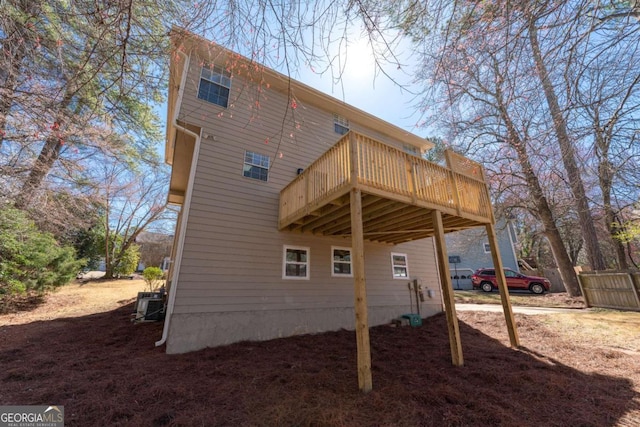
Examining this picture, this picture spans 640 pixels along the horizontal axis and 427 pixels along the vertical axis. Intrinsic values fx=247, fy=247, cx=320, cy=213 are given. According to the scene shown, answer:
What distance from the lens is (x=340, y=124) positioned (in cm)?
934

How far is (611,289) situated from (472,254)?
13.5 m

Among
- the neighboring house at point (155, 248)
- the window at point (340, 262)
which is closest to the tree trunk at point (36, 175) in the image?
the window at point (340, 262)

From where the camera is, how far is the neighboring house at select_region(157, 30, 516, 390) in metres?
5.08

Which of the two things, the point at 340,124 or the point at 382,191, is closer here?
the point at 382,191

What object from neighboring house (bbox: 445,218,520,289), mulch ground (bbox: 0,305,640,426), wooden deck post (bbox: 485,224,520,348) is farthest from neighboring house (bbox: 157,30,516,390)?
neighboring house (bbox: 445,218,520,289)

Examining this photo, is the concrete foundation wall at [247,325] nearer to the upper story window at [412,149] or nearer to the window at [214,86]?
the window at [214,86]

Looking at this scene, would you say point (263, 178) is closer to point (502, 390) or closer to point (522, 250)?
point (502, 390)

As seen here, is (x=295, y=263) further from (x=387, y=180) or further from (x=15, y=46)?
(x=15, y=46)

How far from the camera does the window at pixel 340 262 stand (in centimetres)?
770

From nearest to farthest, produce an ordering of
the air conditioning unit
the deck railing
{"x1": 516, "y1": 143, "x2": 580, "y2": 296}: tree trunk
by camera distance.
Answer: the deck railing → the air conditioning unit → {"x1": 516, "y1": 143, "x2": 580, "y2": 296}: tree trunk

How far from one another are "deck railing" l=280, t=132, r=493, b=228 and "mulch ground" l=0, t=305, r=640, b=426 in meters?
3.02

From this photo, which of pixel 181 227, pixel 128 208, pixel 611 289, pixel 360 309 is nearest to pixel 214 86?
pixel 181 227

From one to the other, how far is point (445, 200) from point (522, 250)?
25300 mm

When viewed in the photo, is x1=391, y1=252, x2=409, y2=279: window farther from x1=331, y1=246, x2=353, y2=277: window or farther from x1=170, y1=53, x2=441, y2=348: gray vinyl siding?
x1=331, y1=246, x2=353, y2=277: window
